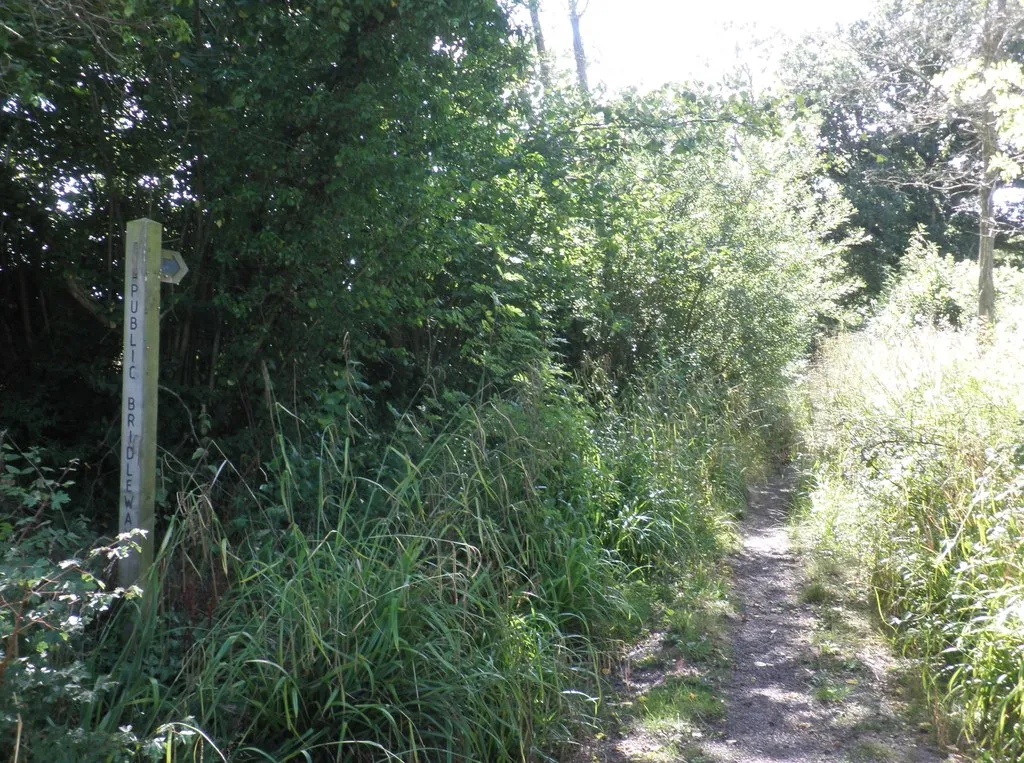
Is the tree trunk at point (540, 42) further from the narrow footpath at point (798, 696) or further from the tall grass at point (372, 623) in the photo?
the narrow footpath at point (798, 696)

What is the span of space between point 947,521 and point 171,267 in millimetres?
4678

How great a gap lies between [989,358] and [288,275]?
6283 millimetres

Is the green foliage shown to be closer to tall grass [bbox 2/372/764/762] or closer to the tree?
the tree

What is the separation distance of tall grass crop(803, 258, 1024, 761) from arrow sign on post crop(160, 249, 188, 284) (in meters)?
4.12

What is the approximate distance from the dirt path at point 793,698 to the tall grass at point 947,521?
27 cm

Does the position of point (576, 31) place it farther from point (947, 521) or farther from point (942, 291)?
point (947, 521)

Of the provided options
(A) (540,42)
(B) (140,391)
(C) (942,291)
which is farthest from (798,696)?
(C) (942,291)

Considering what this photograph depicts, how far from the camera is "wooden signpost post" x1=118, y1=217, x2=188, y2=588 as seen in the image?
159 inches

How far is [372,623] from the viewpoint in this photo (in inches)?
159

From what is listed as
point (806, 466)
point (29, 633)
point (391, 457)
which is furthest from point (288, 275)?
point (806, 466)

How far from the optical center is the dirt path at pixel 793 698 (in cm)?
446

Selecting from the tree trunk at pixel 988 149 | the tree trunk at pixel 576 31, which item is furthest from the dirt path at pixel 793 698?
the tree trunk at pixel 576 31

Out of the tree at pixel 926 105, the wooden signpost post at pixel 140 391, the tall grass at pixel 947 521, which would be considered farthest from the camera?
the tree at pixel 926 105

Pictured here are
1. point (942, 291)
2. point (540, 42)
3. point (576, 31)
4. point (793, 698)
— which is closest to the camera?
point (793, 698)
